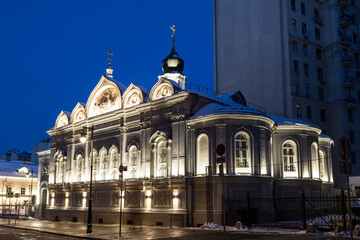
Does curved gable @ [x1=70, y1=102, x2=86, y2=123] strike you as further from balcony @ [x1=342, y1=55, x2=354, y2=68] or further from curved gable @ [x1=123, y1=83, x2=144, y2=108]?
balcony @ [x1=342, y1=55, x2=354, y2=68]

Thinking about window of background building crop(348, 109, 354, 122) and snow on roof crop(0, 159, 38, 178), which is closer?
window of background building crop(348, 109, 354, 122)

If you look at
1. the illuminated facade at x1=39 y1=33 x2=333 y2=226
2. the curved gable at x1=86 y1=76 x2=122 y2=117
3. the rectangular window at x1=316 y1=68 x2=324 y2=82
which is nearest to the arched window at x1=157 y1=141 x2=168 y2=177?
the illuminated facade at x1=39 y1=33 x2=333 y2=226

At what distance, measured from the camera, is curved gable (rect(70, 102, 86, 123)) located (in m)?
41.0

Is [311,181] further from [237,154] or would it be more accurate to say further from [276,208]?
[237,154]

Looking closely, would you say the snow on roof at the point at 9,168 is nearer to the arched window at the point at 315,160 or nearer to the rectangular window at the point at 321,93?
the rectangular window at the point at 321,93

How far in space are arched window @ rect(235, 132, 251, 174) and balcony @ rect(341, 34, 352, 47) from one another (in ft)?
87.6

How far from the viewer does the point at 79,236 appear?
904 inches

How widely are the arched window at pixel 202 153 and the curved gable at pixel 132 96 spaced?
6.94 metres

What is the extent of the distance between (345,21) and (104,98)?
101ft

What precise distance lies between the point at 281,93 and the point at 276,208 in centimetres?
1870

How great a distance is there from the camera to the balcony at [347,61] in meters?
47.6

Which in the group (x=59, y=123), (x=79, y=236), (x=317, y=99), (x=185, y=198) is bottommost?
(x=79, y=236)

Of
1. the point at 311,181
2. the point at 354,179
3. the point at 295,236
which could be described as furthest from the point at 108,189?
the point at 354,179

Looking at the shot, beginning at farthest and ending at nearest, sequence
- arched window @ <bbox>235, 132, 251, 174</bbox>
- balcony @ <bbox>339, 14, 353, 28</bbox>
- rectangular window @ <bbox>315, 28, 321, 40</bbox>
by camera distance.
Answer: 1. rectangular window @ <bbox>315, 28, 321, 40</bbox>
2. balcony @ <bbox>339, 14, 353, 28</bbox>
3. arched window @ <bbox>235, 132, 251, 174</bbox>
